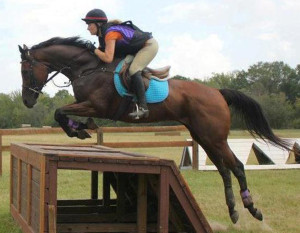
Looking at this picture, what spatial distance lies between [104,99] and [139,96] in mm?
374

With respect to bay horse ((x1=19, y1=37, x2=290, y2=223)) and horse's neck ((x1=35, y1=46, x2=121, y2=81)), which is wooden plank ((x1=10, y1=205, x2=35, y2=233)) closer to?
bay horse ((x1=19, y1=37, x2=290, y2=223))

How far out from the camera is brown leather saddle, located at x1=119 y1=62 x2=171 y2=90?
5.32 metres

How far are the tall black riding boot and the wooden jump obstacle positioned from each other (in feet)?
1.44

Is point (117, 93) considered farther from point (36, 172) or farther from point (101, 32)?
point (36, 172)

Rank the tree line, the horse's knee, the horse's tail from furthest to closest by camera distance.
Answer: the tree line
the horse's tail
the horse's knee

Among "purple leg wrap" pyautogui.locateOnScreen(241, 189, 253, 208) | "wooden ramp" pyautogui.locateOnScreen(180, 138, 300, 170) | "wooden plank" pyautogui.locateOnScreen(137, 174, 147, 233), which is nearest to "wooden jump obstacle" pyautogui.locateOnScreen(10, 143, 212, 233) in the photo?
"wooden plank" pyautogui.locateOnScreen(137, 174, 147, 233)

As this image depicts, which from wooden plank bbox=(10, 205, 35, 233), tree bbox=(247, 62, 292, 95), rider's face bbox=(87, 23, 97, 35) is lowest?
wooden plank bbox=(10, 205, 35, 233)

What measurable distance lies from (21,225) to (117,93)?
1845mm

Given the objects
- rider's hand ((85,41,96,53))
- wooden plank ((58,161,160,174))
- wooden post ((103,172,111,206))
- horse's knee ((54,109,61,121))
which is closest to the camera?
wooden plank ((58,161,160,174))

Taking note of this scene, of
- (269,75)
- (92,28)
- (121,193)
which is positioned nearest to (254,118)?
(121,193)

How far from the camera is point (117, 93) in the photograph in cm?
535

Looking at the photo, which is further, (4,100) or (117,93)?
(4,100)

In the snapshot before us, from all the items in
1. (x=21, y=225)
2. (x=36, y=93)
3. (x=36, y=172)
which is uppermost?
(x=36, y=93)

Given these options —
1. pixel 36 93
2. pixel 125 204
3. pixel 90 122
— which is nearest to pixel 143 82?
pixel 90 122
